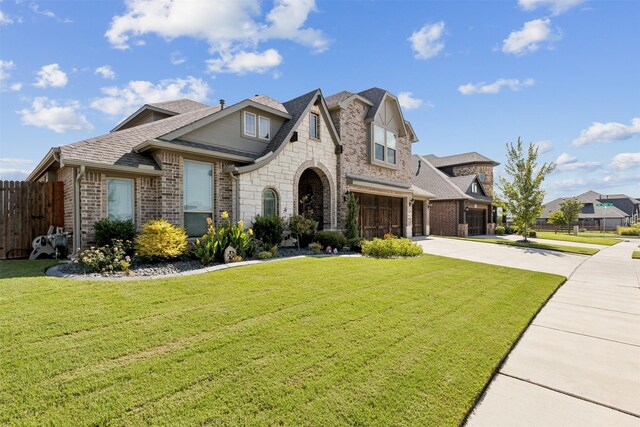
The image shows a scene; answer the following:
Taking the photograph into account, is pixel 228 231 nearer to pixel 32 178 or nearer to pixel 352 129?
pixel 352 129

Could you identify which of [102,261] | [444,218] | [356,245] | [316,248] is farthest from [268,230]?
[444,218]

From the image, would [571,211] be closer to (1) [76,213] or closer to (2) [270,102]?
(2) [270,102]

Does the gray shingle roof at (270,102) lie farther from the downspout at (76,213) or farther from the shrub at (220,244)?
the downspout at (76,213)

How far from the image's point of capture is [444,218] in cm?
2655

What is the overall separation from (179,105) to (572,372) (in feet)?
68.1

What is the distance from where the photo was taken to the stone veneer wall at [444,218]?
25.8 m

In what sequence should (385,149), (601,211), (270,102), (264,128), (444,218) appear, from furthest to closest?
(601,211) → (444,218) → (385,149) → (270,102) → (264,128)

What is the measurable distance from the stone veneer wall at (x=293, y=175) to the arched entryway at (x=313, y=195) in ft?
0.91

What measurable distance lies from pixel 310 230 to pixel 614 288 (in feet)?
31.9

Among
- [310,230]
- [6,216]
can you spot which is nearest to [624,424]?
[310,230]

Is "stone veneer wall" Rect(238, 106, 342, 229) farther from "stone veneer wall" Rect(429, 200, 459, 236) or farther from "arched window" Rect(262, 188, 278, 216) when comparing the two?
"stone veneer wall" Rect(429, 200, 459, 236)

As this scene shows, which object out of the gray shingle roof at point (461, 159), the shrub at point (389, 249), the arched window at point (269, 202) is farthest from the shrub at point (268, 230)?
the gray shingle roof at point (461, 159)

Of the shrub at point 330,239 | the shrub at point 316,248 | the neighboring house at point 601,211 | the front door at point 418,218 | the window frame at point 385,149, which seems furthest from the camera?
the neighboring house at point 601,211

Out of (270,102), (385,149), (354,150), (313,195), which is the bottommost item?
(313,195)
